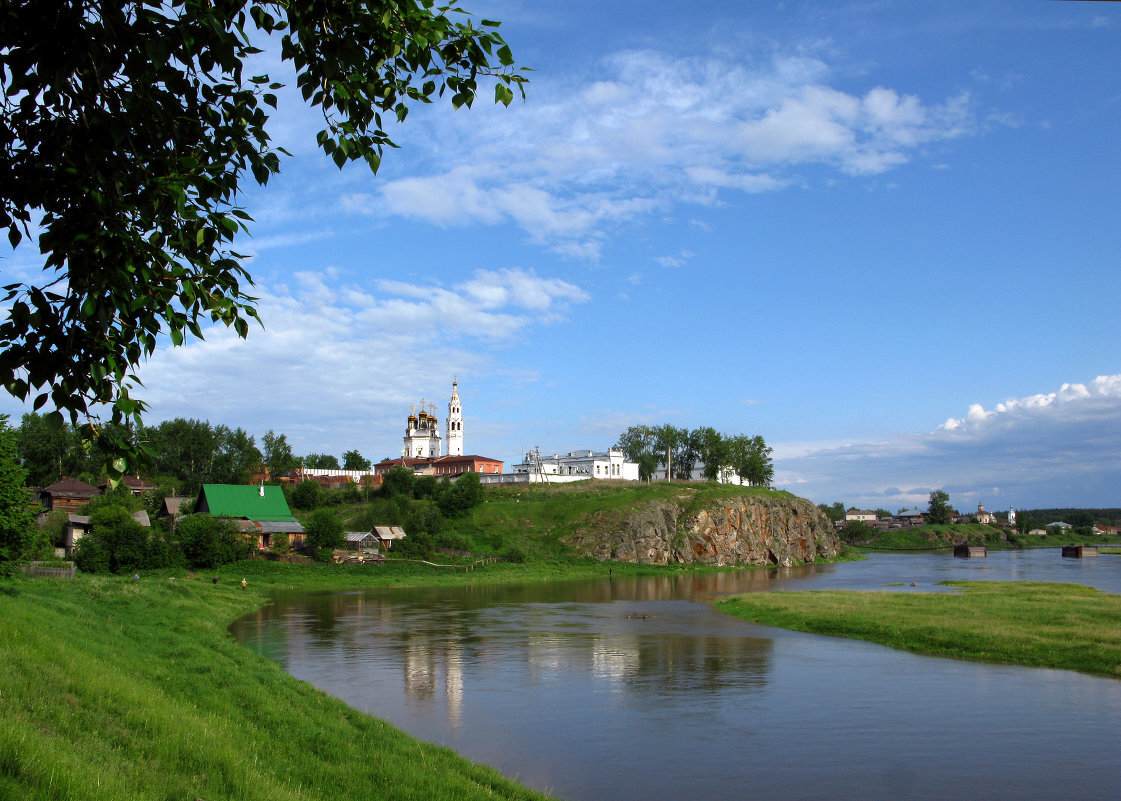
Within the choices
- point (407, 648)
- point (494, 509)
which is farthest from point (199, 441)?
point (407, 648)

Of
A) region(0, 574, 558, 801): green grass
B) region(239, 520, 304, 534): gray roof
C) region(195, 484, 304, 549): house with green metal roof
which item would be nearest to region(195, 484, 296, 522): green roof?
region(195, 484, 304, 549): house with green metal roof

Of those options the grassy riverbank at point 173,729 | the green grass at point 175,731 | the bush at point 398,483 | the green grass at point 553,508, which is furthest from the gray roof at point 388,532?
the green grass at point 175,731

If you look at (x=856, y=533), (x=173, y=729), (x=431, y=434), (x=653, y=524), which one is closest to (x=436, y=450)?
(x=431, y=434)

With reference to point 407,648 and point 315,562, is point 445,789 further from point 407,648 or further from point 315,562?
point 315,562

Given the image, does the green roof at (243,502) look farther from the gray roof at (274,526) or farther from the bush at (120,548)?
the bush at (120,548)

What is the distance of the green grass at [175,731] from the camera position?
28.9 feet

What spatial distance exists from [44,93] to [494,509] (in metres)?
102

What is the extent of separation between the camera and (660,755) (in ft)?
59.9

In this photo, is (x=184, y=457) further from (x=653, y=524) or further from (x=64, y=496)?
(x=653, y=524)

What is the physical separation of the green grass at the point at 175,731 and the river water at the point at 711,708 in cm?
284

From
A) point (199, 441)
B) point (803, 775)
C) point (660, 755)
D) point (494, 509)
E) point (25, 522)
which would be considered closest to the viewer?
point (803, 775)

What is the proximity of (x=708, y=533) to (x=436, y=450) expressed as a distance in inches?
2599

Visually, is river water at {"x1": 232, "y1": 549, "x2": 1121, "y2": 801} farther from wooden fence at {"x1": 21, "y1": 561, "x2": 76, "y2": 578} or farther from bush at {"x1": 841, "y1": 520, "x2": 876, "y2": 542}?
bush at {"x1": 841, "y1": 520, "x2": 876, "y2": 542}

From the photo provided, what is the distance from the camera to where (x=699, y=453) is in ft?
522
